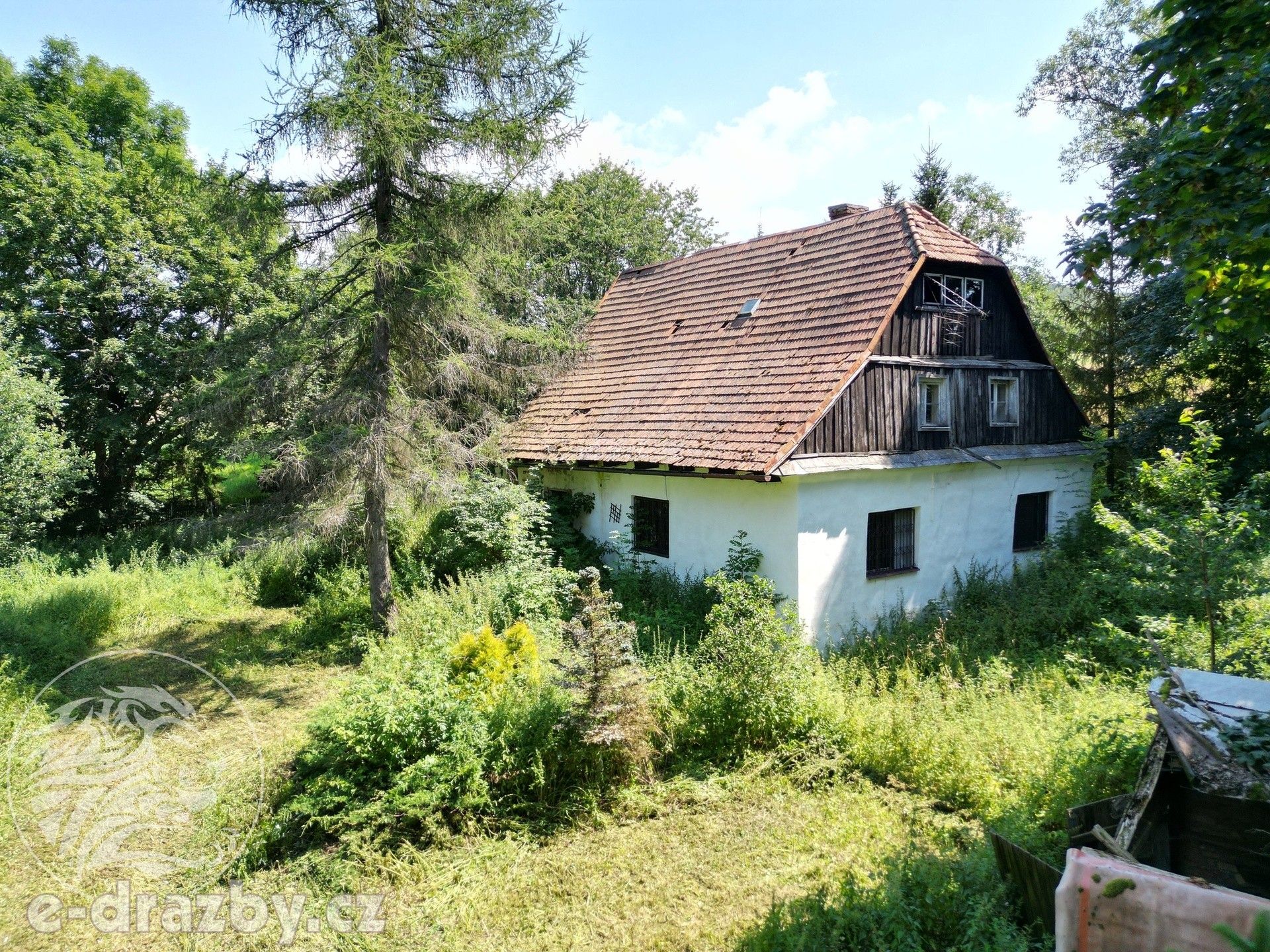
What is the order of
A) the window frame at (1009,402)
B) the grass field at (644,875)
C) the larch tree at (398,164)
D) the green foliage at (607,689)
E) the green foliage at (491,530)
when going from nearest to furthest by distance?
Answer: the grass field at (644,875), the green foliage at (607,689), the larch tree at (398,164), the green foliage at (491,530), the window frame at (1009,402)

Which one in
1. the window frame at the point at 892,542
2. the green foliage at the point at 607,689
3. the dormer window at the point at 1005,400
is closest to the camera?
the green foliage at the point at 607,689

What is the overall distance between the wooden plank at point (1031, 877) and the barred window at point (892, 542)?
617 cm

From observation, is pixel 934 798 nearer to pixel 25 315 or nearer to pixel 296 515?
pixel 296 515

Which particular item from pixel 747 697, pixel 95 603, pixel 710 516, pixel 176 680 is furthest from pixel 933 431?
pixel 95 603

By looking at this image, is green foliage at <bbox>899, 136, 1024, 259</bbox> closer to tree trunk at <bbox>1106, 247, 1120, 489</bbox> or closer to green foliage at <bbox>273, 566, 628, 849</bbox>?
tree trunk at <bbox>1106, 247, 1120, 489</bbox>

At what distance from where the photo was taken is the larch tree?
352 inches

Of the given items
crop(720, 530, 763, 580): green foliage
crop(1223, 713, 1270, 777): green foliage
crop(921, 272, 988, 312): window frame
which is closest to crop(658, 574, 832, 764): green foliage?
crop(720, 530, 763, 580): green foliage

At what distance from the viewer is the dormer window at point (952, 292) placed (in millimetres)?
11414

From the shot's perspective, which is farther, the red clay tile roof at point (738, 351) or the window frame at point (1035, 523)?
the window frame at point (1035, 523)

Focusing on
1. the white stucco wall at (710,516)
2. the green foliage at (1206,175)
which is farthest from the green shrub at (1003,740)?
the green foliage at (1206,175)

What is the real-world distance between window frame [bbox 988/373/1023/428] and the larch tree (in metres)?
8.85

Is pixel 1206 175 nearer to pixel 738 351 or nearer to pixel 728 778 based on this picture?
pixel 728 778

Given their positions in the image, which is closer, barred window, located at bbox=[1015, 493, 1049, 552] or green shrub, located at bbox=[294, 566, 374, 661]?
green shrub, located at bbox=[294, 566, 374, 661]

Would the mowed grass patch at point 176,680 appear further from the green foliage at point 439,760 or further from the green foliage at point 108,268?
the green foliage at point 108,268
